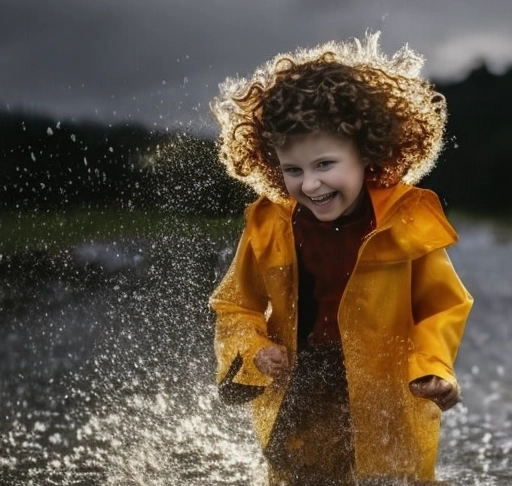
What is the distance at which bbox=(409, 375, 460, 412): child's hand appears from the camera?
2.91 meters

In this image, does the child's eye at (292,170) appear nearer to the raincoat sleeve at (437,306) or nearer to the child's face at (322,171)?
the child's face at (322,171)

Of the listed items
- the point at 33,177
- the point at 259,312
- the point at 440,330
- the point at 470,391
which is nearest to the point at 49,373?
the point at 470,391

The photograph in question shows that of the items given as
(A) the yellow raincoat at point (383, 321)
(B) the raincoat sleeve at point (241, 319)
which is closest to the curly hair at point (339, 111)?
(A) the yellow raincoat at point (383, 321)

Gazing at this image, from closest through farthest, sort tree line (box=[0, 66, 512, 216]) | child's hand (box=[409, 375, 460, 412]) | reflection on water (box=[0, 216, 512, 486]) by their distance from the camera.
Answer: child's hand (box=[409, 375, 460, 412]) → reflection on water (box=[0, 216, 512, 486]) → tree line (box=[0, 66, 512, 216])

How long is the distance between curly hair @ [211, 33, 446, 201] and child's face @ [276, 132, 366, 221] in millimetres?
29

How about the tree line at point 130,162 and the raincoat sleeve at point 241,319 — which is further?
the tree line at point 130,162

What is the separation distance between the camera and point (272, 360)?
303cm

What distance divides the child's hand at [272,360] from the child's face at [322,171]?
0.39 metres

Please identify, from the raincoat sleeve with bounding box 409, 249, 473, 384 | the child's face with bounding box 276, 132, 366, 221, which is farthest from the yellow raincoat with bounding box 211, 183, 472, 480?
the child's face with bounding box 276, 132, 366, 221

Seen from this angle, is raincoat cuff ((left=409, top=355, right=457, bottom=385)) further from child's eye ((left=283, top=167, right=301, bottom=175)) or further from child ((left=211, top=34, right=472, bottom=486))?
child's eye ((left=283, top=167, right=301, bottom=175))

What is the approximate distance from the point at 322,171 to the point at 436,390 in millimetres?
652

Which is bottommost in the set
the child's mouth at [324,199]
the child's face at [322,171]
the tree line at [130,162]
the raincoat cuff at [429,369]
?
the raincoat cuff at [429,369]

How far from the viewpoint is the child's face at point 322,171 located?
2941 mm

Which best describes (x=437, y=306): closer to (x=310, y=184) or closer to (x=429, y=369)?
(x=429, y=369)
